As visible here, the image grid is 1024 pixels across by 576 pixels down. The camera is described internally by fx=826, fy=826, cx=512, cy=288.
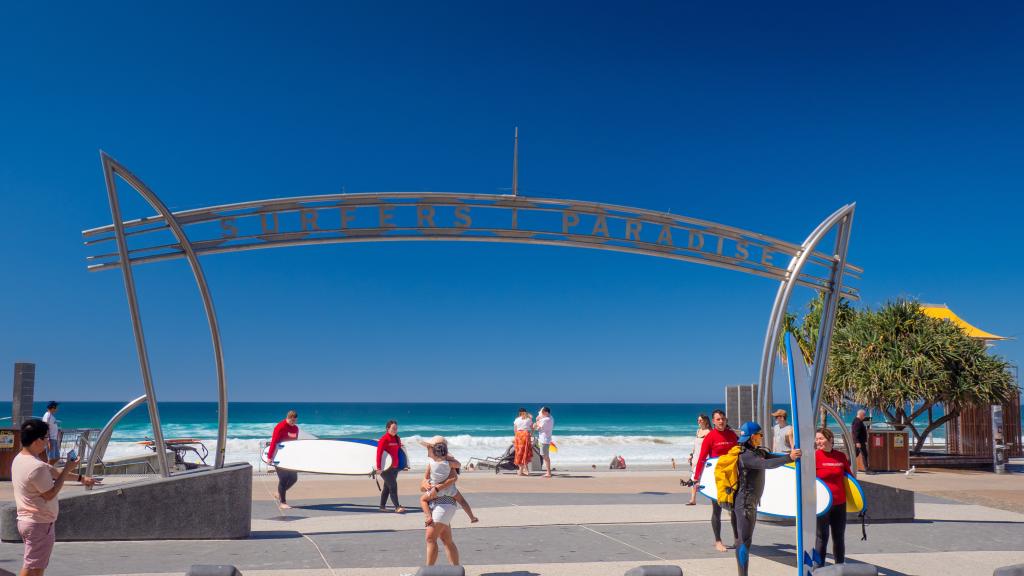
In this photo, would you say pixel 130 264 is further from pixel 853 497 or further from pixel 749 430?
pixel 853 497

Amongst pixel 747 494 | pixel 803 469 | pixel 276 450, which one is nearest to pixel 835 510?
pixel 747 494

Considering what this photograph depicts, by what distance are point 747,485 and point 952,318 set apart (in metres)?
21.7

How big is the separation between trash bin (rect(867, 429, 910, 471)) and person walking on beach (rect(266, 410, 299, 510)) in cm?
1354

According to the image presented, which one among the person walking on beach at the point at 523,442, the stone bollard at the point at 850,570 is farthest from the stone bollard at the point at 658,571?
the person walking on beach at the point at 523,442

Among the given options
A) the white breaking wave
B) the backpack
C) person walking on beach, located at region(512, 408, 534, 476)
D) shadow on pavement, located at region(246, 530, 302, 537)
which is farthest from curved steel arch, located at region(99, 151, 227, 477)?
the white breaking wave

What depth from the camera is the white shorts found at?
6.68m

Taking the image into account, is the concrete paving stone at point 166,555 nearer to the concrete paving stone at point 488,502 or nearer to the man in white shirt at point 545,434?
the concrete paving stone at point 488,502

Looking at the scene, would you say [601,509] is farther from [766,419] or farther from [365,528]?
[365,528]

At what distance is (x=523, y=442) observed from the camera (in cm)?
1739

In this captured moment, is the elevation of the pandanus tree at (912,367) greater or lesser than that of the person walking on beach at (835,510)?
greater

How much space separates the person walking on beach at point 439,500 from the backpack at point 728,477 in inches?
91.8

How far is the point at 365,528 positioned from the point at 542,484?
6038 millimetres

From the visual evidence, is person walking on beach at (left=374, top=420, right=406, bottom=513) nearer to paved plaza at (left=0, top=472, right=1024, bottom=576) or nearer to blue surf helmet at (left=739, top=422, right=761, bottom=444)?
paved plaza at (left=0, top=472, right=1024, bottom=576)

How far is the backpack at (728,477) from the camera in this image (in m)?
7.21
